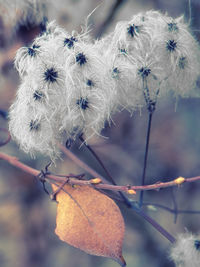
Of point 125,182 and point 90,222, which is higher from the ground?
point 125,182

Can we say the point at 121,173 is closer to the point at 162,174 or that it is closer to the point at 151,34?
the point at 162,174

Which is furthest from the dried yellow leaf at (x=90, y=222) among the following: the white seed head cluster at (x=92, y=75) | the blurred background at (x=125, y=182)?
the blurred background at (x=125, y=182)

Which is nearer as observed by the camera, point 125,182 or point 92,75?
point 92,75

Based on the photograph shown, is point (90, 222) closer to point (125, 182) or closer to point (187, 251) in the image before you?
point (187, 251)

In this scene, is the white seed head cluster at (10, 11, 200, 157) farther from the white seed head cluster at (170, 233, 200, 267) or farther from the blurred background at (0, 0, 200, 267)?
the blurred background at (0, 0, 200, 267)

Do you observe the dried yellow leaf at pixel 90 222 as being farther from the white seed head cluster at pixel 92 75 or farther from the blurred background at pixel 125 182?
the blurred background at pixel 125 182

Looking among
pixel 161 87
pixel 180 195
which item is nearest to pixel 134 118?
pixel 180 195

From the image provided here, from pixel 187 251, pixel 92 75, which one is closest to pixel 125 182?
pixel 187 251
